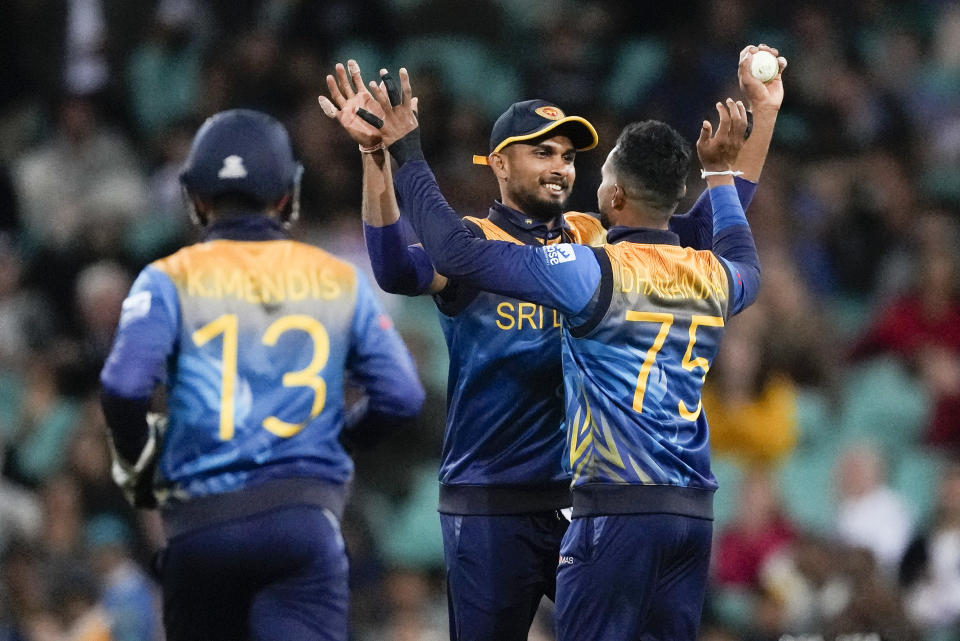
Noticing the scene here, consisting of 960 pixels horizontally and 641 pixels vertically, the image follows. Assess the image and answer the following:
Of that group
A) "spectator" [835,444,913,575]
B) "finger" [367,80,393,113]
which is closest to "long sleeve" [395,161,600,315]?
"finger" [367,80,393,113]

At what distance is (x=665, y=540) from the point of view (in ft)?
16.8

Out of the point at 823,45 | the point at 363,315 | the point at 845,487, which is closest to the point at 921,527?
the point at 845,487

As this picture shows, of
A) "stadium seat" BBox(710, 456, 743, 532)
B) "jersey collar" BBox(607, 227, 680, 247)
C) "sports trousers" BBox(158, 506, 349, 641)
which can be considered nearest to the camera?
"sports trousers" BBox(158, 506, 349, 641)

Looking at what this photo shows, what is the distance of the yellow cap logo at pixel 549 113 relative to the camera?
19.1 ft

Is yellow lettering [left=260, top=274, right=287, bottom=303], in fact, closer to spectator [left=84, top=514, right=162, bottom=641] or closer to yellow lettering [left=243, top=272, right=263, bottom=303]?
yellow lettering [left=243, top=272, right=263, bottom=303]

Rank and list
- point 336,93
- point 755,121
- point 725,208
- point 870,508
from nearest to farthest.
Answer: point 336,93
point 725,208
point 755,121
point 870,508

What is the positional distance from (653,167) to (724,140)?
0.53m

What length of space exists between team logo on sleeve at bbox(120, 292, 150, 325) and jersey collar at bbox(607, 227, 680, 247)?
155cm

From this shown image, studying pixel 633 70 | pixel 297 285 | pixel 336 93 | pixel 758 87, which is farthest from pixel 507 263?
pixel 633 70

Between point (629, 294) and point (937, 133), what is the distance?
7.41 m

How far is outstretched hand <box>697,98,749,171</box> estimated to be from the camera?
5.77m

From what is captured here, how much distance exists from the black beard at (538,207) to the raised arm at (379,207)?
507 mm

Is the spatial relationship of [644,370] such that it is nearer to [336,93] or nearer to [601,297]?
[601,297]

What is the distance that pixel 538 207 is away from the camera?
584 cm
